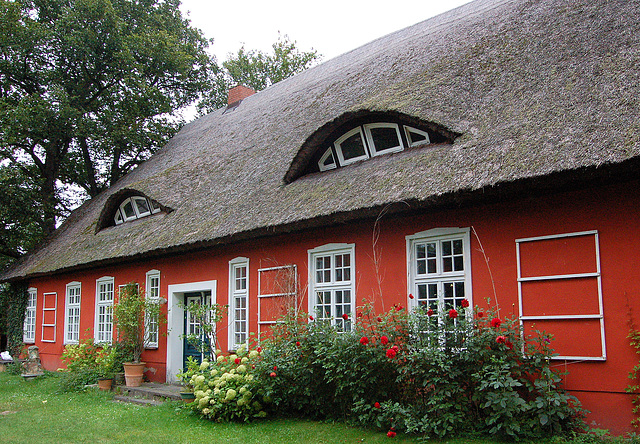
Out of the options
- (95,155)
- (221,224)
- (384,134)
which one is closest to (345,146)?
(384,134)

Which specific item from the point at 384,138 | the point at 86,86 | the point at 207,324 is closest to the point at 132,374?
the point at 207,324

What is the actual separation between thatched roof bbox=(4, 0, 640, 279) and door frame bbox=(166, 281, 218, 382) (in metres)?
1.05

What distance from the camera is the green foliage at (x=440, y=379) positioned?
562 cm

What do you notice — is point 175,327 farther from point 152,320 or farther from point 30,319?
point 30,319

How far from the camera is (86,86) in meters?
20.1

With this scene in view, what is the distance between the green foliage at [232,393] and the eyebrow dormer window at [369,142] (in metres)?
3.55

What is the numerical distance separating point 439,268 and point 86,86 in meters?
17.1

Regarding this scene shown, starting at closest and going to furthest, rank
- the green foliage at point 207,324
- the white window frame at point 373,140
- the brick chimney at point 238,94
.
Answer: the white window frame at point 373,140, the green foliage at point 207,324, the brick chimney at point 238,94

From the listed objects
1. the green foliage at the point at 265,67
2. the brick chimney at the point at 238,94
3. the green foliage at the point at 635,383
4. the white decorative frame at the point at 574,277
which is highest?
the green foliage at the point at 265,67

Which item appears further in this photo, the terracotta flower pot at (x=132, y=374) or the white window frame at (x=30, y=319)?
the white window frame at (x=30, y=319)

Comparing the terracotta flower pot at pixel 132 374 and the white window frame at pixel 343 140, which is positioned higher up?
the white window frame at pixel 343 140

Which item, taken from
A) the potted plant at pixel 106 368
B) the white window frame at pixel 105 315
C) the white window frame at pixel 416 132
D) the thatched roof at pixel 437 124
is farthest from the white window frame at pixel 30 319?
the white window frame at pixel 416 132

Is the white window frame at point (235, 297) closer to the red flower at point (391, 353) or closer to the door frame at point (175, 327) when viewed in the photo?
the door frame at point (175, 327)

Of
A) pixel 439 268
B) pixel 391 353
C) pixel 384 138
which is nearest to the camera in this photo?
pixel 391 353
